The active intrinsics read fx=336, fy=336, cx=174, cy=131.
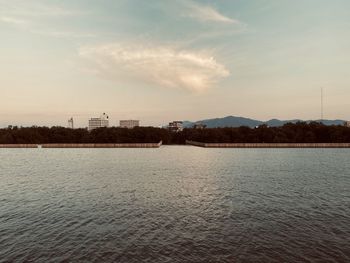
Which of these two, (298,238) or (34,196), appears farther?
(34,196)

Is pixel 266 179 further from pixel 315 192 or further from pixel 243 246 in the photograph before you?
pixel 243 246

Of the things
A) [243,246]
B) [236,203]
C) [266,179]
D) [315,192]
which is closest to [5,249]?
[243,246]

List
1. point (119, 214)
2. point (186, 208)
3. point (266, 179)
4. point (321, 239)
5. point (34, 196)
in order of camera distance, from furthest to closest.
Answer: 1. point (266, 179)
2. point (34, 196)
3. point (186, 208)
4. point (119, 214)
5. point (321, 239)

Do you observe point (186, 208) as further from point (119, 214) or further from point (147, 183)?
point (147, 183)

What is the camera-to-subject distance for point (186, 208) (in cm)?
3944

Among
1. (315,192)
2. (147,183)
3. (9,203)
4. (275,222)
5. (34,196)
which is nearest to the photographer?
(275,222)

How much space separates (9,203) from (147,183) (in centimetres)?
2455

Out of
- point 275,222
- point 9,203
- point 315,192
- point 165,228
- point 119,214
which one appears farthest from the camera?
point 315,192

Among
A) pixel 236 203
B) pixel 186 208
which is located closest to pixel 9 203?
pixel 186 208

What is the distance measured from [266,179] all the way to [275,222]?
34.5 metres

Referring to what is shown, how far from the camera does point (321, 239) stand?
28000 mm

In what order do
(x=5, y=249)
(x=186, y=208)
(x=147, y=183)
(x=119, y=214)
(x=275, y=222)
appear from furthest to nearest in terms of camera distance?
1. (x=147, y=183)
2. (x=186, y=208)
3. (x=119, y=214)
4. (x=275, y=222)
5. (x=5, y=249)

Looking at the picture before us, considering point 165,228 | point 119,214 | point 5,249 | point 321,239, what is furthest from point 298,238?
point 5,249

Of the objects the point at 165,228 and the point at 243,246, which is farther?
the point at 165,228
